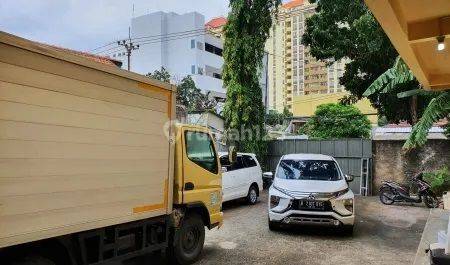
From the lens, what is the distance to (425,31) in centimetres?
421

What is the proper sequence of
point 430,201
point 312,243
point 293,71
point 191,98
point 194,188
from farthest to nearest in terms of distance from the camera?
1. point 293,71
2. point 191,98
3. point 430,201
4. point 312,243
5. point 194,188

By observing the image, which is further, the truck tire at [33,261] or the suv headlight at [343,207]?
the suv headlight at [343,207]

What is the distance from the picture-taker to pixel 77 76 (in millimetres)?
4383

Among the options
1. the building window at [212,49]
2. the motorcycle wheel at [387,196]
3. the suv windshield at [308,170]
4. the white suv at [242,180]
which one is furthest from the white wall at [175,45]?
the suv windshield at [308,170]

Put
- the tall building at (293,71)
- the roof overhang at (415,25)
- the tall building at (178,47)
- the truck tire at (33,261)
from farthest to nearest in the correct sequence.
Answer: the tall building at (293,71)
the tall building at (178,47)
the truck tire at (33,261)
the roof overhang at (415,25)

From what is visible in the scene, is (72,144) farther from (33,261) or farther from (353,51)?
(353,51)

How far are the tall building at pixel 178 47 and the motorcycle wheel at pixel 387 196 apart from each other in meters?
30.0

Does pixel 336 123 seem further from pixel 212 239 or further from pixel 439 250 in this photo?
pixel 439 250

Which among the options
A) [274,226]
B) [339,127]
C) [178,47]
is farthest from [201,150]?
[178,47]

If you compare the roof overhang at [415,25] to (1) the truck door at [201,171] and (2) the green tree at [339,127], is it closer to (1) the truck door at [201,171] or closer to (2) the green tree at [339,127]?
(1) the truck door at [201,171]

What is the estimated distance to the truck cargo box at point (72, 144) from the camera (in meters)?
3.68

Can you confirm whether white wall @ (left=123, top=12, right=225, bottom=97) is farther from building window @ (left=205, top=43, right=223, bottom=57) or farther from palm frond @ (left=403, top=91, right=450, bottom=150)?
palm frond @ (left=403, top=91, right=450, bottom=150)

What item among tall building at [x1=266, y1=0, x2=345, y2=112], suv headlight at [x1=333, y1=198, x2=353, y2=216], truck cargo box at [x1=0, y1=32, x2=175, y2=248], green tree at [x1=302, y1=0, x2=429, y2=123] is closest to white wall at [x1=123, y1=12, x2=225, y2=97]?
green tree at [x1=302, y1=0, x2=429, y2=123]

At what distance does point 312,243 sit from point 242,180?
16.7 feet
